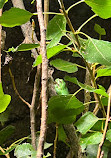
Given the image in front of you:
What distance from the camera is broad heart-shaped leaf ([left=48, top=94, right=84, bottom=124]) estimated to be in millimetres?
791

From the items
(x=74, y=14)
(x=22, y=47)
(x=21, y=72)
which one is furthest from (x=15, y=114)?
(x=22, y=47)

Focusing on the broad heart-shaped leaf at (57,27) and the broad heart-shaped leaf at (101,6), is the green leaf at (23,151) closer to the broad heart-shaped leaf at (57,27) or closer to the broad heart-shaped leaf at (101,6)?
the broad heart-shaped leaf at (57,27)

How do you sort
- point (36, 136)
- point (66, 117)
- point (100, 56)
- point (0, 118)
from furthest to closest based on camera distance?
point (0, 118) < point (36, 136) < point (66, 117) < point (100, 56)

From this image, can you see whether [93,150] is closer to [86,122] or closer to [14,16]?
[86,122]

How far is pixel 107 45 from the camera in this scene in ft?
2.14

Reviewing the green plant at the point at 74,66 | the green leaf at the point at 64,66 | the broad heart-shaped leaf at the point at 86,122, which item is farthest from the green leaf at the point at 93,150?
the green leaf at the point at 64,66

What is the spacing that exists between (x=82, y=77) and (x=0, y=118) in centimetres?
60

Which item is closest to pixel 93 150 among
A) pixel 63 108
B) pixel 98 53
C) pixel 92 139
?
pixel 92 139

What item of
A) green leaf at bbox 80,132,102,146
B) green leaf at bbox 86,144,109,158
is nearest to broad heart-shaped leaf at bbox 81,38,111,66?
green leaf at bbox 80,132,102,146

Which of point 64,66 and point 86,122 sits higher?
point 64,66

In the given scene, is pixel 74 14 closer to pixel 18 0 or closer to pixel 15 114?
pixel 18 0

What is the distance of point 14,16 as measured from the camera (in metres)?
0.69

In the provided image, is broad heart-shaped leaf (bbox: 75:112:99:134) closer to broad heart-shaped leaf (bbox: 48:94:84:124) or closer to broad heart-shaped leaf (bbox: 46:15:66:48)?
broad heart-shaped leaf (bbox: 48:94:84:124)

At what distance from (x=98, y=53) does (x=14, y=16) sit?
234mm
